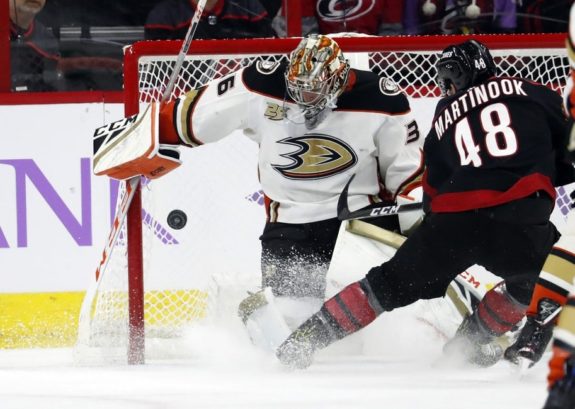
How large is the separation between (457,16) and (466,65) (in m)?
1.76

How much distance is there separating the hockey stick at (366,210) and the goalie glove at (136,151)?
1.66ft

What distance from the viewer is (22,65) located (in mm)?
4531

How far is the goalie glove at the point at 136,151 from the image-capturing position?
3.41 metres

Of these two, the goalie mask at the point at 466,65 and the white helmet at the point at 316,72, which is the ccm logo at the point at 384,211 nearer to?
the white helmet at the point at 316,72

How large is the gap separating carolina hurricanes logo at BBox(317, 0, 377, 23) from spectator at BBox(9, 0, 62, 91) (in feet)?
3.59

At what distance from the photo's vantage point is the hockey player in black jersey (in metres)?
3.00

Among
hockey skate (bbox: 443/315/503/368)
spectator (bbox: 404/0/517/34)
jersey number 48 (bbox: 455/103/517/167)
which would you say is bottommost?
hockey skate (bbox: 443/315/503/368)

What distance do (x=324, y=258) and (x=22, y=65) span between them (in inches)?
63.4

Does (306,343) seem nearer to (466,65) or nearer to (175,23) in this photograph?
(466,65)

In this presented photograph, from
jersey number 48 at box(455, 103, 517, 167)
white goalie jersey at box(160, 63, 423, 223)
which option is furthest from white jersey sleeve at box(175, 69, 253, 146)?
jersey number 48 at box(455, 103, 517, 167)

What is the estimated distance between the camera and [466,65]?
3135mm

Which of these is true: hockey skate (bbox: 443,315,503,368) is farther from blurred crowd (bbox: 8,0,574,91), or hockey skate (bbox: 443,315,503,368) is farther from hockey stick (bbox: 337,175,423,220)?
blurred crowd (bbox: 8,0,574,91)

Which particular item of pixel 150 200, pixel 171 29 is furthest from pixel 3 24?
pixel 150 200

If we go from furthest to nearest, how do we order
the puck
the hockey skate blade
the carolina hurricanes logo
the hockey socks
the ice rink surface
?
the carolina hurricanes logo
the puck
the hockey socks
the hockey skate blade
the ice rink surface
